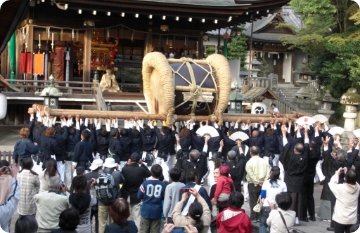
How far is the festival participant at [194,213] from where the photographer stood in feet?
18.0

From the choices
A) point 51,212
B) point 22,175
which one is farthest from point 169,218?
point 22,175

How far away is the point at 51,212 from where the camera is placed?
6094mm

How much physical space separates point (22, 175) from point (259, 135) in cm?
595

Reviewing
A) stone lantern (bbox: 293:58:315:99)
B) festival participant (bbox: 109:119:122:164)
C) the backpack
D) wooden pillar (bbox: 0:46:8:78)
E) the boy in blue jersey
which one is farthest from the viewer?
stone lantern (bbox: 293:58:315:99)

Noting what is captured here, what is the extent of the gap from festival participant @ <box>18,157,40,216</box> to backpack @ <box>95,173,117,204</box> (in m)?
0.94

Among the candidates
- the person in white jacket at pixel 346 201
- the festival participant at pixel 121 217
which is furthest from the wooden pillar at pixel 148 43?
the festival participant at pixel 121 217

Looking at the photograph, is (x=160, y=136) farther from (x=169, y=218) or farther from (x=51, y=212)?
(x=51, y=212)

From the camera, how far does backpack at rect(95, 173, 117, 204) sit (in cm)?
701

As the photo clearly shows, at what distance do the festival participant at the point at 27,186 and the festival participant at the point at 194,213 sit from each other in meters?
2.47

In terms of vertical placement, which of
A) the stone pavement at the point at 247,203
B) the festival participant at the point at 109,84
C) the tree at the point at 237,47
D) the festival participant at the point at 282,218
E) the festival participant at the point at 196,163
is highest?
the tree at the point at 237,47

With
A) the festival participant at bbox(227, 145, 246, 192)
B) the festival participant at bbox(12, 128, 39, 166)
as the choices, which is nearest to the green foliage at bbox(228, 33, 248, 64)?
the festival participant at bbox(12, 128, 39, 166)

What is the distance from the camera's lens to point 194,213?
5.45 metres

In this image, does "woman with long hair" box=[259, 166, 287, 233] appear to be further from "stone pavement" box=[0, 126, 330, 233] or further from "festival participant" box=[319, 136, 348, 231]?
"festival participant" box=[319, 136, 348, 231]

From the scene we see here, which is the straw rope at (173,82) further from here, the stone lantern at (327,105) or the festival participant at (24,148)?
the stone lantern at (327,105)
